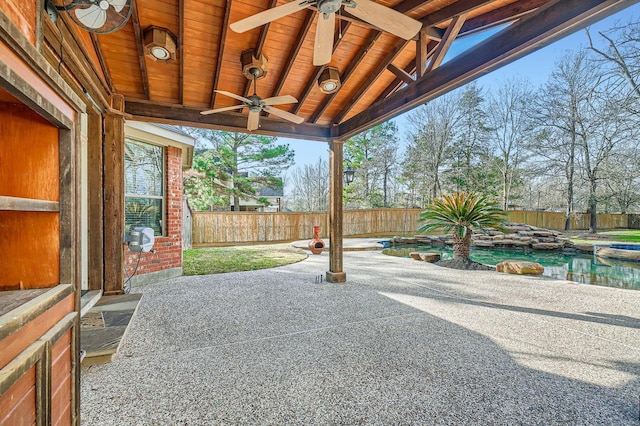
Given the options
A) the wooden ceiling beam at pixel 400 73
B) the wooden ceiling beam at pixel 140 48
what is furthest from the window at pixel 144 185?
the wooden ceiling beam at pixel 400 73

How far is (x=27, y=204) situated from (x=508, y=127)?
22231 mm

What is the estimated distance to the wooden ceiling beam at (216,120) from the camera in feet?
13.5

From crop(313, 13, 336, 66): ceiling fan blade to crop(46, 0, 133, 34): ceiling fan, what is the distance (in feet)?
4.79

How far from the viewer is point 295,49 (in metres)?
3.49

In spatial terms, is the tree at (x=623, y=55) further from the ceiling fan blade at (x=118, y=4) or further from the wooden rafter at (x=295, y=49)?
the ceiling fan blade at (x=118, y=4)

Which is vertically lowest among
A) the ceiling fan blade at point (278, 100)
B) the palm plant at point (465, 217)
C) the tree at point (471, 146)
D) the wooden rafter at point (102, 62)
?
the palm plant at point (465, 217)

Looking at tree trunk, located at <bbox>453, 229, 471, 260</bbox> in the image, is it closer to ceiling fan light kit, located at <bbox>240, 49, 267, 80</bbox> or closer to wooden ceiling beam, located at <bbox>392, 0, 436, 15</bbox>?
wooden ceiling beam, located at <bbox>392, 0, 436, 15</bbox>

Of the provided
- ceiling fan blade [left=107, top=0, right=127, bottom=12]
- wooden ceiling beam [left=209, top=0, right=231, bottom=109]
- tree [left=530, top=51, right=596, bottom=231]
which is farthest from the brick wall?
tree [left=530, top=51, right=596, bottom=231]

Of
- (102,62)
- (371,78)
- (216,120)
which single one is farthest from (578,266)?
(102,62)

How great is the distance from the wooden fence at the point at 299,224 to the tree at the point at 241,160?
9.10 feet

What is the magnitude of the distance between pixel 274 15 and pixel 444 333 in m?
3.28

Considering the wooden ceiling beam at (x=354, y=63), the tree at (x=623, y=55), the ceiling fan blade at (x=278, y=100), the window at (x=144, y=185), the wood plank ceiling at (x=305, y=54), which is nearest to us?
the wood plank ceiling at (x=305, y=54)

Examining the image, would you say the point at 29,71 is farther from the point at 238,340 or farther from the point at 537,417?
the point at 537,417

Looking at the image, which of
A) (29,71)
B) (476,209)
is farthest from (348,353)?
(476,209)
